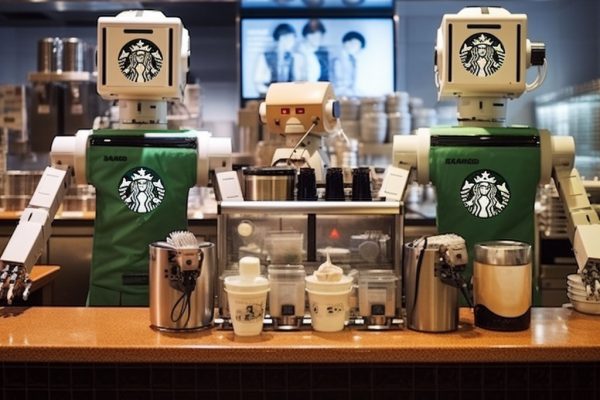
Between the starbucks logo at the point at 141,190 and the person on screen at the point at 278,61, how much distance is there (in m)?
3.06

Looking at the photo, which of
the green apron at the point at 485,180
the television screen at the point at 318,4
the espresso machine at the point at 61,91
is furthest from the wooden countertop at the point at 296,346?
the television screen at the point at 318,4

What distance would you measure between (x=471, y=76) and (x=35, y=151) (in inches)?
158

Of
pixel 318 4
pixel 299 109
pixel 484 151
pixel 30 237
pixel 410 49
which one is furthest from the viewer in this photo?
pixel 410 49

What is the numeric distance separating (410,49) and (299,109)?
3.51 metres

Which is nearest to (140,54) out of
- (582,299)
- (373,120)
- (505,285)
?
(505,285)

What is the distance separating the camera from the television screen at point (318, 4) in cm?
587

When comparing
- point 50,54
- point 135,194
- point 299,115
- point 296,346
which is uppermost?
point 50,54

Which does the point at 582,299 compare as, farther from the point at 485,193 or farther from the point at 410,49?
the point at 410,49

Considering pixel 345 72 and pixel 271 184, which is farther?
pixel 345 72

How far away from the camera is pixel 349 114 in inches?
217

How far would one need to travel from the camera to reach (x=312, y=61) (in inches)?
233
